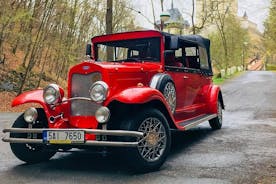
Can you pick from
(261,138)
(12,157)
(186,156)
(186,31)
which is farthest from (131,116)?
(186,31)

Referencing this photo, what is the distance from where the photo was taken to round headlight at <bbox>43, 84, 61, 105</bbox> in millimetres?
5234

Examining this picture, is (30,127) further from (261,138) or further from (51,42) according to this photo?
(51,42)

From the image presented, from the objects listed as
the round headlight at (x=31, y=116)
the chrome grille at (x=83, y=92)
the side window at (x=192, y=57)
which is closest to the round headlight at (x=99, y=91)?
the chrome grille at (x=83, y=92)

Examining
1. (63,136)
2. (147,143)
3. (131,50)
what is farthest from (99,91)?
(131,50)

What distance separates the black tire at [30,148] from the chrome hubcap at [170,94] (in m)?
1.89

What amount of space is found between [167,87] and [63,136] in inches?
76.8

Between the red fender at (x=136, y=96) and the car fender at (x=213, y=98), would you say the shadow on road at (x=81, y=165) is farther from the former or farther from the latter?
the car fender at (x=213, y=98)

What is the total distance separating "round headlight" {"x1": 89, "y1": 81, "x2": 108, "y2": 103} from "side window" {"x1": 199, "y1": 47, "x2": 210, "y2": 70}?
12.1ft

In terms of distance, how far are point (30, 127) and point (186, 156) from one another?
231 cm

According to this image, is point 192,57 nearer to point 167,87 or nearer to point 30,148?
point 167,87

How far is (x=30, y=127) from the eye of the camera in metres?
5.22

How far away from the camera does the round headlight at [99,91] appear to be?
4.86m

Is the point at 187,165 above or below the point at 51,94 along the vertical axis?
below

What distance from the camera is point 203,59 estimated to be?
8266mm
